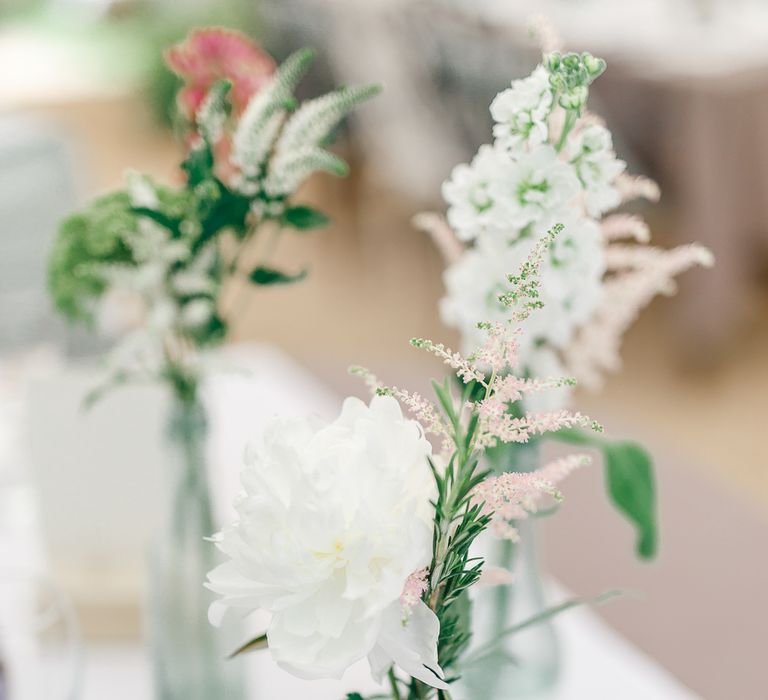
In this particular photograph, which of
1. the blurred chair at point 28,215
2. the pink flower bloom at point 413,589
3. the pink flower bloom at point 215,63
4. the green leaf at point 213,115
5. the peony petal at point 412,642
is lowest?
the peony petal at point 412,642

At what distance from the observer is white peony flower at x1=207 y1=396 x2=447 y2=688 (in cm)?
44

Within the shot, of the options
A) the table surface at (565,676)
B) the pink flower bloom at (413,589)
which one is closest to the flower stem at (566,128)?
the pink flower bloom at (413,589)

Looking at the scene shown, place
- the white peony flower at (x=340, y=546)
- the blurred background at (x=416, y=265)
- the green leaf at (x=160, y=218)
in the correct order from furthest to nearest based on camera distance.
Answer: the blurred background at (x=416, y=265) → the green leaf at (x=160, y=218) → the white peony flower at (x=340, y=546)

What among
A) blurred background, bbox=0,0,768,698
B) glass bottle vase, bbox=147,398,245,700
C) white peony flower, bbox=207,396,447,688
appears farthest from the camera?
blurred background, bbox=0,0,768,698

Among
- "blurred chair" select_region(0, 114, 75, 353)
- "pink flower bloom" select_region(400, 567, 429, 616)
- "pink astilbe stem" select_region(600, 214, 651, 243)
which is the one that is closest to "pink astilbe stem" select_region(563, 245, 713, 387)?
"pink astilbe stem" select_region(600, 214, 651, 243)

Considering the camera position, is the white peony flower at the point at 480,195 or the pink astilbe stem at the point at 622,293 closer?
the white peony flower at the point at 480,195

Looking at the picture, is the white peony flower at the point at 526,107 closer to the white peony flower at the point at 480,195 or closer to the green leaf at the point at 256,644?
the white peony flower at the point at 480,195

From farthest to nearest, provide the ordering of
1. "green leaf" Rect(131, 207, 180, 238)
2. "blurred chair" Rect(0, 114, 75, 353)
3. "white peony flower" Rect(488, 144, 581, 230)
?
"blurred chair" Rect(0, 114, 75, 353) < "green leaf" Rect(131, 207, 180, 238) < "white peony flower" Rect(488, 144, 581, 230)

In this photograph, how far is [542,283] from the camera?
62 centimetres

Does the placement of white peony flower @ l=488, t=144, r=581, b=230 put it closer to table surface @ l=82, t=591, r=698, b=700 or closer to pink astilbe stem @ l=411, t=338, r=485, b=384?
pink astilbe stem @ l=411, t=338, r=485, b=384

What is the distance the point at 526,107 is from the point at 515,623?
1.21 ft

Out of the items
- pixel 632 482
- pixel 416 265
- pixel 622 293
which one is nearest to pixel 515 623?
pixel 632 482

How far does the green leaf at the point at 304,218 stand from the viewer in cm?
72

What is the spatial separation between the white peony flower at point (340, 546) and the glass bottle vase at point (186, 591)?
0.30m
